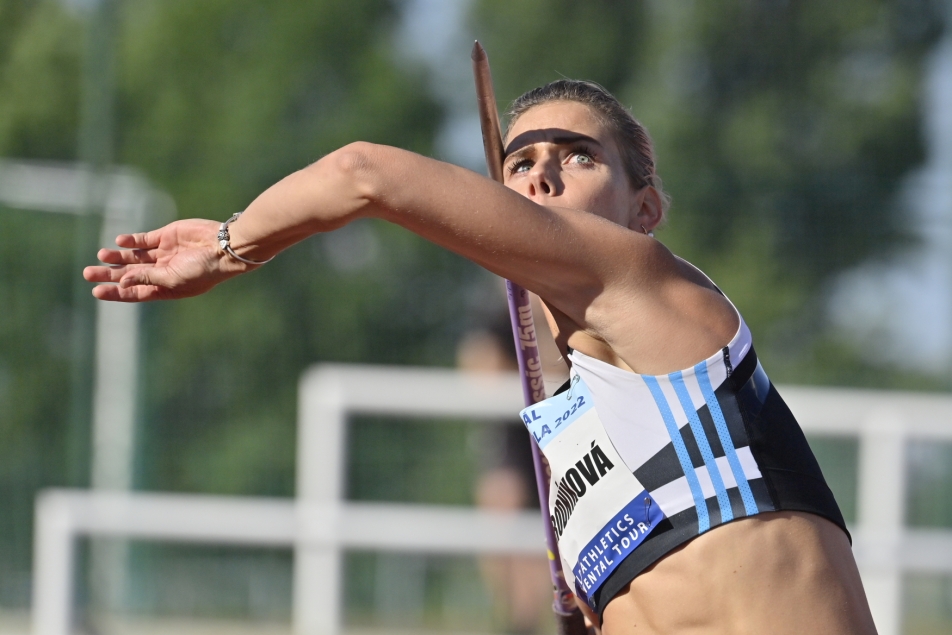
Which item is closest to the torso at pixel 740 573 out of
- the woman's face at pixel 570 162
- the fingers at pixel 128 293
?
the woman's face at pixel 570 162

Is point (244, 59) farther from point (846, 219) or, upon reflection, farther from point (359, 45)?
point (846, 219)

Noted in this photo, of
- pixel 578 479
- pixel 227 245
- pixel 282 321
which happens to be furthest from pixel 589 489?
pixel 282 321

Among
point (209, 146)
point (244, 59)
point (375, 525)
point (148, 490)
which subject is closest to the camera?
point (375, 525)

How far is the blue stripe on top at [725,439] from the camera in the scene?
1.80m

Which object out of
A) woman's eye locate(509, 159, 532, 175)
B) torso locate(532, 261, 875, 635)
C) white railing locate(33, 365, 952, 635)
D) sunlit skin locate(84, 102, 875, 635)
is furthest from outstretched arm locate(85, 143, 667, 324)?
white railing locate(33, 365, 952, 635)

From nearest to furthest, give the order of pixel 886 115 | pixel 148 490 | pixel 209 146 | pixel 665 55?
1. pixel 148 490
2. pixel 209 146
3. pixel 886 115
4. pixel 665 55

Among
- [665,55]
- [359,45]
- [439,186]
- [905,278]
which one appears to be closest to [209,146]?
[359,45]

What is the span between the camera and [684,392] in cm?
180

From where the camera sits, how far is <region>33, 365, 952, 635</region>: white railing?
17.1 feet

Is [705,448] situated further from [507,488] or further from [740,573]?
[507,488]

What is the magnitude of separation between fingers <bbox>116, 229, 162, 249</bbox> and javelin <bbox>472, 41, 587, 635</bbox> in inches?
23.1

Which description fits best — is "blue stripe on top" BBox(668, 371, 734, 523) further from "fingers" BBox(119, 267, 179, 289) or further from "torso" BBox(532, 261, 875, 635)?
"fingers" BBox(119, 267, 179, 289)

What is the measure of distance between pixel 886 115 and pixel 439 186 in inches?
317

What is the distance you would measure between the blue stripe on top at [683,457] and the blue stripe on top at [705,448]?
21 millimetres
